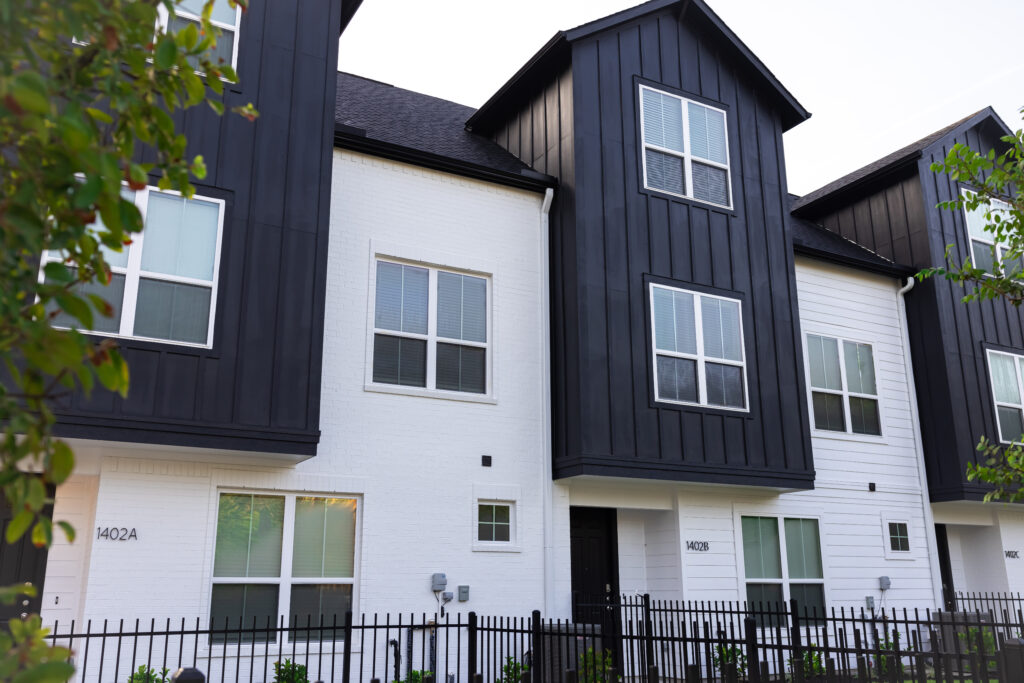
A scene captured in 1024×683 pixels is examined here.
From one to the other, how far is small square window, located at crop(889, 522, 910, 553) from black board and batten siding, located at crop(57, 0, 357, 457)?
435 inches

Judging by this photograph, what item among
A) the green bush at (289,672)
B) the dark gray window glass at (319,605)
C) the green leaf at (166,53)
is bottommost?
the green bush at (289,672)

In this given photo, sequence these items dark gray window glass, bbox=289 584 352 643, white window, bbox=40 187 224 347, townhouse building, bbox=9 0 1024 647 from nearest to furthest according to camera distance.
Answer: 1. white window, bbox=40 187 224 347
2. townhouse building, bbox=9 0 1024 647
3. dark gray window glass, bbox=289 584 352 643

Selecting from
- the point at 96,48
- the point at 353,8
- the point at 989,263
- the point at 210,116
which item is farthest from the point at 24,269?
the point at 989,263

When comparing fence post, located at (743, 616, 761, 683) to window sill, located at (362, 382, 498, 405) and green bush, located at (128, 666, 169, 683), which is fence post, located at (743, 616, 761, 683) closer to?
green bush, located at (128, 666, 169, 683)

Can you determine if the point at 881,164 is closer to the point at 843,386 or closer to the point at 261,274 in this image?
the point at 843,386

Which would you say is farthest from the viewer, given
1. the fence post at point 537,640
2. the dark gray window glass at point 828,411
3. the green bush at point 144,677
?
the dark gray window glass at point 828,411

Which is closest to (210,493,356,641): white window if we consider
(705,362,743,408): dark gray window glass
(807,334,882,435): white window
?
(705,362,743,408): dark gray window glass

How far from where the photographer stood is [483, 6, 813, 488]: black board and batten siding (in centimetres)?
1285

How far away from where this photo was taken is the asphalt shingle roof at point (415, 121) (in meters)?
14.1

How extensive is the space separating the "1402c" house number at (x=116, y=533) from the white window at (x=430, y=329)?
3629mm

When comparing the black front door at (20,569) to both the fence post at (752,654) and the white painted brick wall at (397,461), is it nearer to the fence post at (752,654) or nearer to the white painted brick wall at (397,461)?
the white painted brick wall at (397,461)

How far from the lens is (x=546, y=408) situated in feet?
43.1

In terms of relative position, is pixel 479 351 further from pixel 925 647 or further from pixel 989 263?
pixel 989 263

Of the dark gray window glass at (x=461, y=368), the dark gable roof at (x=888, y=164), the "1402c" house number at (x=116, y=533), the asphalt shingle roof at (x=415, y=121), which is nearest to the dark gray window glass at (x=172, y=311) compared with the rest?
the "1402c" house number at (x=116, y=533)
